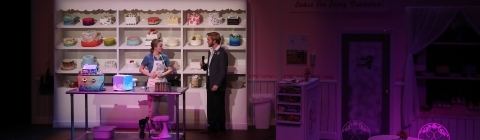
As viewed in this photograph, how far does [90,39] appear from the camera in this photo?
34.2ft

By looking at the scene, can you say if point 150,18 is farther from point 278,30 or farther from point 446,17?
point 446,17

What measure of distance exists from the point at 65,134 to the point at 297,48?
385 cm

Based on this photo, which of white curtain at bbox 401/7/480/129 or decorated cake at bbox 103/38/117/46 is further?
decorated cake at bbox 103/38/117/46

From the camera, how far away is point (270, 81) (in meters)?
10.6

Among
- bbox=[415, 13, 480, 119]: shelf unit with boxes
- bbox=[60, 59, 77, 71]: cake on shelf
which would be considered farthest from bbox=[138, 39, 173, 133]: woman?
bbox=[415, 13, 480, 119]: shelf unit with boxes

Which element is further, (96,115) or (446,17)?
(96,115)

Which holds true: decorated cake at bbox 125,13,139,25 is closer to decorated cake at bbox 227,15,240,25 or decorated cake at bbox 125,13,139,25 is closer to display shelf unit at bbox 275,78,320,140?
decorated cake at bbox 227,15,240,25

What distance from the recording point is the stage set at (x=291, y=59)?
9.57 metres

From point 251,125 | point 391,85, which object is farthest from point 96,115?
point 391,85

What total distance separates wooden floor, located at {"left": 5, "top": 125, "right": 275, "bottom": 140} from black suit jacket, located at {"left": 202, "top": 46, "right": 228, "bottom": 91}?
763 mm

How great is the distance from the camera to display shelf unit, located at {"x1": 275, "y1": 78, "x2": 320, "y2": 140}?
317 inches

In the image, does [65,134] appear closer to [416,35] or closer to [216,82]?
[216,82]

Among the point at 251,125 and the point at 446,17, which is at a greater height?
the point at 446,17

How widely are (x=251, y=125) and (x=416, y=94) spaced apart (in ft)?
8.86
